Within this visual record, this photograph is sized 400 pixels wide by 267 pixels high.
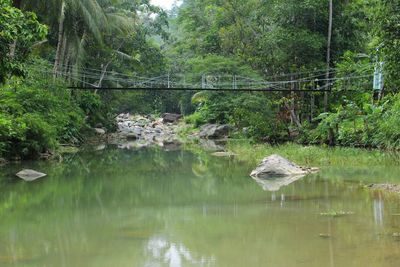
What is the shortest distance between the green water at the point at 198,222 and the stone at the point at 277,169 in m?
0.34

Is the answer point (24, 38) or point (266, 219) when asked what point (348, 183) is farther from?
point (24, 38)

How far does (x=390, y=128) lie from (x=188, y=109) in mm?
30679

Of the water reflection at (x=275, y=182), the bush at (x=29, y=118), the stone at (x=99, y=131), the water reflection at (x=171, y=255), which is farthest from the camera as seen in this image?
the stone at (x=99, y=131)

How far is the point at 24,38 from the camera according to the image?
277 inches

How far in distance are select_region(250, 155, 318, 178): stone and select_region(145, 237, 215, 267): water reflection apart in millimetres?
4988

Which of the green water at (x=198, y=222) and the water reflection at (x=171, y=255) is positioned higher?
the green water at (x=198, y=222)

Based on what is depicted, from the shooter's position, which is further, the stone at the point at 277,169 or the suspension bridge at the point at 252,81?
the suspension bridge at the point at 252,81

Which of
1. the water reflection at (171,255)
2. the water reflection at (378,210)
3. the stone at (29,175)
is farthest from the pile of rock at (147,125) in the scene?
the water reflection at (171,255)

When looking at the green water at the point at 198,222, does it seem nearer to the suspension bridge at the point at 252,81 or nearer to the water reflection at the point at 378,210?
the water reflection at the point at 378,210

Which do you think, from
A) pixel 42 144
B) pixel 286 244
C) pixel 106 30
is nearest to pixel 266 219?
pixel 286 244

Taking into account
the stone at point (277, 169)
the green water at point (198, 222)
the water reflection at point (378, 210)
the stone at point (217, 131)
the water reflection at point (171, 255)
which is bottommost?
the water reflection at point (171, 255)

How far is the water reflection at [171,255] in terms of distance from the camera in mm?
4297

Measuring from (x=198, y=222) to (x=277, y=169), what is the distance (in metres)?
4.17

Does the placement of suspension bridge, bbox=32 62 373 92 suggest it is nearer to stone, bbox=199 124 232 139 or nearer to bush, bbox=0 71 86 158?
bush, bbox=0 71 86 158
